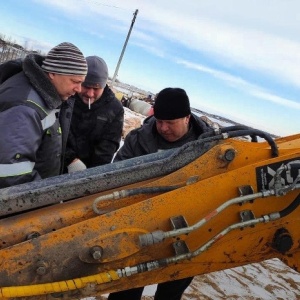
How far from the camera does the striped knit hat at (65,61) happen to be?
2.50 meters

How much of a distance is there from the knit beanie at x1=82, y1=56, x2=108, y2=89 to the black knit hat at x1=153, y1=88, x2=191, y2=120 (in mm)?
770

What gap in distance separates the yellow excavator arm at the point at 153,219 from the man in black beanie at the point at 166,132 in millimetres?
745

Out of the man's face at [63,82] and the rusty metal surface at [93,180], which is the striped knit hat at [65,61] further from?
the rusty metal surface at [93,180]

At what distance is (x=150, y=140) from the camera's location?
3057 mm

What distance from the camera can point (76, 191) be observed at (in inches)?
79.8

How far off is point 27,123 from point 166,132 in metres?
1.13

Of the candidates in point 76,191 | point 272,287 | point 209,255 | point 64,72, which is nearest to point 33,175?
point 76,191

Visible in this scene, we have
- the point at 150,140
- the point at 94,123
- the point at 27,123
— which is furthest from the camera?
the point at 94,123

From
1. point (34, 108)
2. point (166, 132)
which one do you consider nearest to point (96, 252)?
point (34, 108)

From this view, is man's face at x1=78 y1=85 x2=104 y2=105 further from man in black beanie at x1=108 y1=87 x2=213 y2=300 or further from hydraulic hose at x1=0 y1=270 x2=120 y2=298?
hydraulic hose at x1=0 y1=270 x2=120 y2=298

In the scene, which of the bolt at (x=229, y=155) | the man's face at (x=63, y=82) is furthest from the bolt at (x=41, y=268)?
the man's face at (x=63, y=82)

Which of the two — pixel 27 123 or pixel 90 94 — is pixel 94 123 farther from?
pixel 27 123

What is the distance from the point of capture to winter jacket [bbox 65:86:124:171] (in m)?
3.70

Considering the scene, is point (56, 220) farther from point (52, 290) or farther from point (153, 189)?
point (153, 189)
